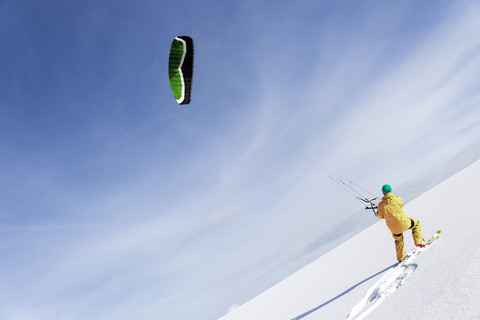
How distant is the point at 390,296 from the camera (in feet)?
19.1

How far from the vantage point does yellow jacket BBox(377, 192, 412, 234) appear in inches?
352

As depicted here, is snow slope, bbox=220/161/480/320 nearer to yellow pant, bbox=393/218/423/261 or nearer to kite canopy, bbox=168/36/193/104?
yellow pant, bbox=393/218/423/261

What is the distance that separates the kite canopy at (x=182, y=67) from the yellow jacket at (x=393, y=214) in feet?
28.0

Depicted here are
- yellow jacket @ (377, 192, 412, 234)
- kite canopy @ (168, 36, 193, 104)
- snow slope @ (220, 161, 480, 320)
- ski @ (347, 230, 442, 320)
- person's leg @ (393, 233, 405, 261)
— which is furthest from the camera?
kite canopy @ (168, 36, 193, 104)

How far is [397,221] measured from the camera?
29.7 feet

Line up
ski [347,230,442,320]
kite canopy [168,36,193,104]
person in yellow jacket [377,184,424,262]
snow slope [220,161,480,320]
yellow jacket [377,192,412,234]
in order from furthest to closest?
kite canopy [168,36,193,104] < yellow jacket [377,192,412,234] < person in yellow jacket [377,184,424,262] < ski [347,230,442,320] < snow slope [220,161,480,320]

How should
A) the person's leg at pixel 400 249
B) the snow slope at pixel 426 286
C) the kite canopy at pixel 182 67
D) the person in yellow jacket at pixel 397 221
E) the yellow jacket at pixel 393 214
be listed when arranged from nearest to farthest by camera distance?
1. the snow slope at pixel 426 286
2. the person's leg at pixel 400 249
3. the person in yellow jacket at pixel 397 221
4. the yellow jacket at pixel 393 214
5. the kite canopy at pixel 182 67

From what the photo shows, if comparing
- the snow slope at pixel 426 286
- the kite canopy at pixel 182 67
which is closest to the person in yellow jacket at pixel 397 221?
the snow slope at pixel 426 286

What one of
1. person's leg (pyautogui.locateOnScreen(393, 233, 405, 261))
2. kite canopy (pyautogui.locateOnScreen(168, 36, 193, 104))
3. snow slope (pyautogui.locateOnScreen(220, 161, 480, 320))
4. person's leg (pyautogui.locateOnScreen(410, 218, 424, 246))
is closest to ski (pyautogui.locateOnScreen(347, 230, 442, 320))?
snow slope (pyautogui.locateOnScreen(220, 161, 480, 320))

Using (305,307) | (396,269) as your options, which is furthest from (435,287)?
(305,307)

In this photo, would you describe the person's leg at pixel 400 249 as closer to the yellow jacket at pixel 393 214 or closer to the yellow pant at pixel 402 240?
the yellow pant at pixel 402 240

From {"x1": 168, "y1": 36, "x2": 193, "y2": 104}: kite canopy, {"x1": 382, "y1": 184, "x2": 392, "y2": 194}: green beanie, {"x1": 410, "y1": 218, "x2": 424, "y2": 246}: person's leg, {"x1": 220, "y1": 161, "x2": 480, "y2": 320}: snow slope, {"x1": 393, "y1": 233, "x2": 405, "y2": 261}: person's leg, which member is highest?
{"x1": 168, "y1": 36, "x2": 193, "y2": 104}: kite canopy

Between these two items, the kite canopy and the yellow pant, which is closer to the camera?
the yellow pant

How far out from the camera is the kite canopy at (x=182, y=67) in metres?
12.8
